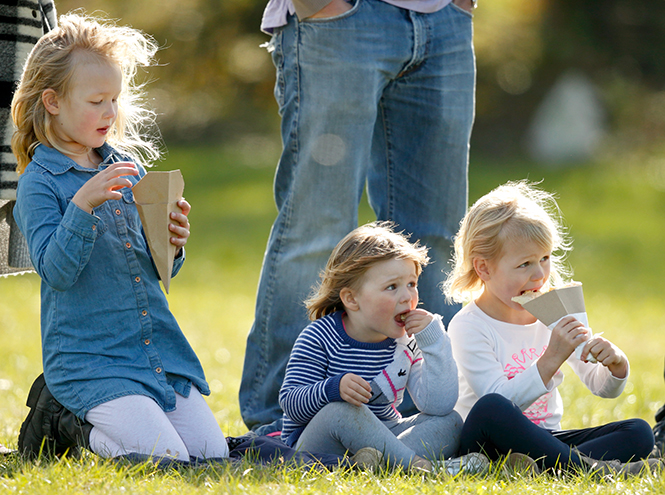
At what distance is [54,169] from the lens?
2.36 metres

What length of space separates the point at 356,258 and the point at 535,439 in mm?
759

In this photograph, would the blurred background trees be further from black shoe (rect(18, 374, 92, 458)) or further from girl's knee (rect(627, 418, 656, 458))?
black shoe (rect(18, 374, 92, 458))

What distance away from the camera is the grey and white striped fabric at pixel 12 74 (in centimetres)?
247

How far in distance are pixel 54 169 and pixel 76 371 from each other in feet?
1.96

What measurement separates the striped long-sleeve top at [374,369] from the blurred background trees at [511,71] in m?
14.0

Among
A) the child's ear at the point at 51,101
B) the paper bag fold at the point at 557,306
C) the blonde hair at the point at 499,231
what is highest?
the child's ear at the point at 51,101

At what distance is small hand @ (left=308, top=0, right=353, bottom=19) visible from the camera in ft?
9.17

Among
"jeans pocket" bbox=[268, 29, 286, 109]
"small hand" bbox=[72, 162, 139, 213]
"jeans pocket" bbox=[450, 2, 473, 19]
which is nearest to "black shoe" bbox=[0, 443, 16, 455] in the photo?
"small hand" bbox=[72, 162, 139, 213]

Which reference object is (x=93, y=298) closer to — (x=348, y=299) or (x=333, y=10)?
(x=348, y=299)

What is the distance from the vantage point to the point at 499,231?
262cm

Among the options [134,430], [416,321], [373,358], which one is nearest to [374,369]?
[373,358]

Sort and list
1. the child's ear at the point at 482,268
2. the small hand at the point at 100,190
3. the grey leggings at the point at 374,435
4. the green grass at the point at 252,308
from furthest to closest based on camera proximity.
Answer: the child's ear at the point at 482,268 → the grey leggings at the point at 374,435 → the small hand at the point at 100,190 → the green grass at the point at 252,308

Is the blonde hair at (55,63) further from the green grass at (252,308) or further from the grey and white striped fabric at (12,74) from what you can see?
the green grass at (252,308)

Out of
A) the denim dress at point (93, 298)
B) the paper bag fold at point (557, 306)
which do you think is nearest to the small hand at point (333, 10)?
the denim dress at point (93, 298)
